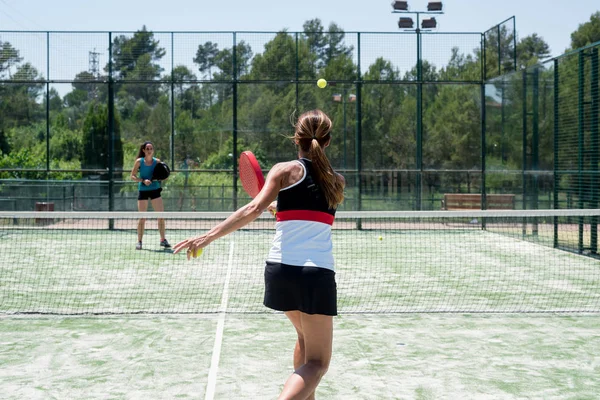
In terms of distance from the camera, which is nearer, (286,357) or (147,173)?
(286,357)

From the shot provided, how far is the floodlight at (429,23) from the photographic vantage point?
1766 centimetres

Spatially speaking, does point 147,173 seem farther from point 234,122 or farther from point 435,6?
point 435,6

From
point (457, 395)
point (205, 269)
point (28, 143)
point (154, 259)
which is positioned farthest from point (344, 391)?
point (28, 143)

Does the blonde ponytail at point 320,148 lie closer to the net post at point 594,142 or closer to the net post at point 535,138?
the net post at point 594,142

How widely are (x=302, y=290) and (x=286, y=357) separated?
1.98 metres

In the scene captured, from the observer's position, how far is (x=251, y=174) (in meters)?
3.94

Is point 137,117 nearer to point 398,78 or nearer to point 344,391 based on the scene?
point 398,78

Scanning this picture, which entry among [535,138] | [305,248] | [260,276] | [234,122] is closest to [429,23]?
[535,138]

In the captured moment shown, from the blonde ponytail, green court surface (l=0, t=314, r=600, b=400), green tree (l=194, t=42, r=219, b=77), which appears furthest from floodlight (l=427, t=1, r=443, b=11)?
the blonde ponytail

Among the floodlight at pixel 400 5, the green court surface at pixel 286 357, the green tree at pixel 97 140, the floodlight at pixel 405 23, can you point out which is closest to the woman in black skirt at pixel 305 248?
the green court surface at pixel 286 357

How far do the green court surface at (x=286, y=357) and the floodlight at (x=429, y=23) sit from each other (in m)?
12.1

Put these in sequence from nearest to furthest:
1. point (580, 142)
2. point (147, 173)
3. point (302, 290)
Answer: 1. point (302, 290)
2. point (147, 173)
3. point (580, 142)

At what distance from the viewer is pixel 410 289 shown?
325 inches

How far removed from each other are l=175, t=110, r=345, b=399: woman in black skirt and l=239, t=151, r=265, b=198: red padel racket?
15.7 inches
